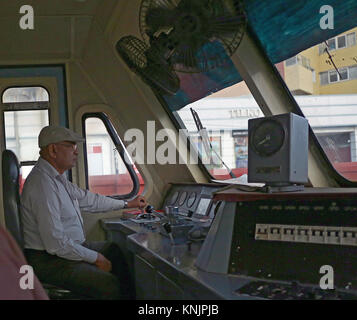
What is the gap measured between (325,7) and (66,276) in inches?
77.7

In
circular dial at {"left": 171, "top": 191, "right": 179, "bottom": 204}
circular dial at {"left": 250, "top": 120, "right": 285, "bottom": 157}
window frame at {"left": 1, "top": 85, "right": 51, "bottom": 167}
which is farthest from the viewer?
window frame at {"left": 1, "top": 85, "right": 51, "bottom": 167}

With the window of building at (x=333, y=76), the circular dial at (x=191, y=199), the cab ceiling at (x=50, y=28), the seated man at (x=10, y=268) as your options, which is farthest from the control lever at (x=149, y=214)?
the seated man at (x=10, y=268)

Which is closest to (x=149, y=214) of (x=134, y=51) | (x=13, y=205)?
(x=13, y=205)

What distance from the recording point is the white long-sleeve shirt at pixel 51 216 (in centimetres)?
264

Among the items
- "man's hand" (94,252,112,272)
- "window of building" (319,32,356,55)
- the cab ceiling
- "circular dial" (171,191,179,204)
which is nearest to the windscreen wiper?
"circular dial" (171,191,179,204)

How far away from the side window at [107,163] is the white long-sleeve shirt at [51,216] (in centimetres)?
140

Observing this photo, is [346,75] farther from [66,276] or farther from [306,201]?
[66,276]

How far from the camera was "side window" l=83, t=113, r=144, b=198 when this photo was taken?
4.47 m

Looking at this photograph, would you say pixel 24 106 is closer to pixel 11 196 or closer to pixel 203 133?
pixel 203 133

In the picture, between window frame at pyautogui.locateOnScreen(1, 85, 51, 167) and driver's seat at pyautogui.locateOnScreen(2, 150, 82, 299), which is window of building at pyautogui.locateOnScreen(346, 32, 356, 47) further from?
window frame at pyautogui.locateOnScreen(1, 85, 51, 167)

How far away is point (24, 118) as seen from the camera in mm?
4398

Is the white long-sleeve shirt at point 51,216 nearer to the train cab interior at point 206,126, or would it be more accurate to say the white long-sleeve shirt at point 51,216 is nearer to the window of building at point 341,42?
the train cab interior at point 206,126
